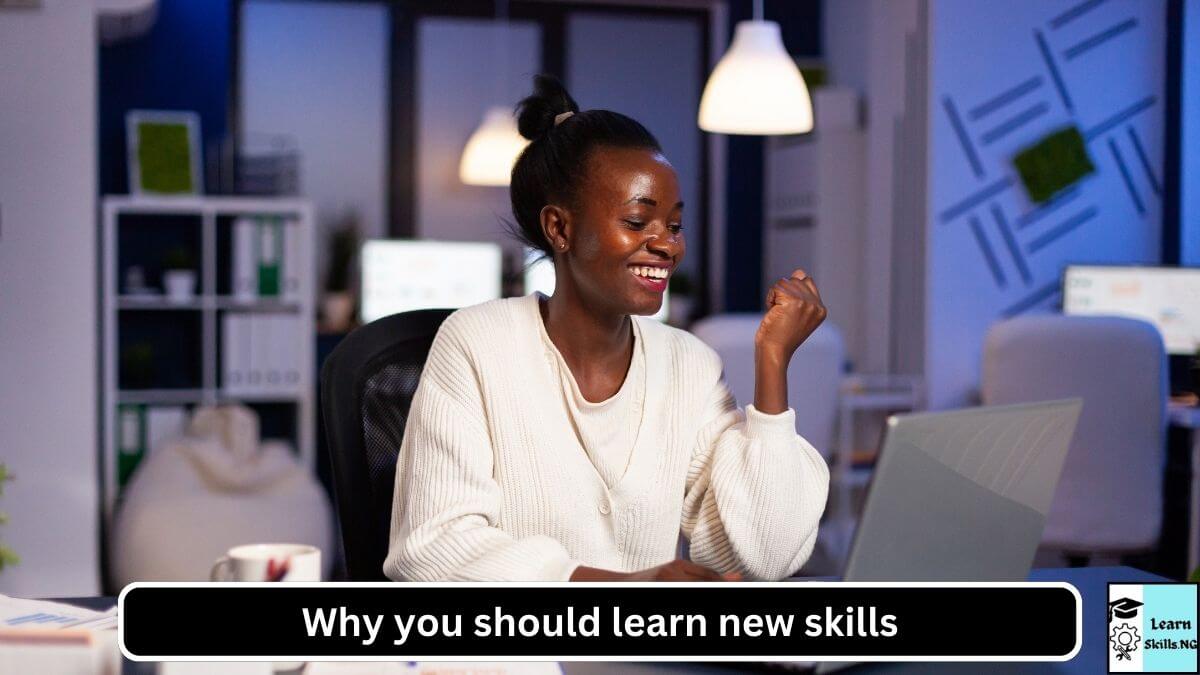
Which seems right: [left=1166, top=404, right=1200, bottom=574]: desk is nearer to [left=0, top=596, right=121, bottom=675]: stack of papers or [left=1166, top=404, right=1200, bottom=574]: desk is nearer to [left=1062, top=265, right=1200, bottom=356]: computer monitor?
[left=1062, top=265, right=1200, bottom=356]: computer monitor

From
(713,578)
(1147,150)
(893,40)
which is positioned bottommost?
(713,578)

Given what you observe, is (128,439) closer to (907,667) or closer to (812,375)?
(812,375)

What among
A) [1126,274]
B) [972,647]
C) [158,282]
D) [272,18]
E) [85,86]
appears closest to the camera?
[972,647]

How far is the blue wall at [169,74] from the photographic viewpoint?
524 centimetres

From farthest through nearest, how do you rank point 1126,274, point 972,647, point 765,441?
point 1126,274
point 765,441
point 972,647

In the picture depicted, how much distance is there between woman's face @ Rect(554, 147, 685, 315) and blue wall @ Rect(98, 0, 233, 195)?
426 cm

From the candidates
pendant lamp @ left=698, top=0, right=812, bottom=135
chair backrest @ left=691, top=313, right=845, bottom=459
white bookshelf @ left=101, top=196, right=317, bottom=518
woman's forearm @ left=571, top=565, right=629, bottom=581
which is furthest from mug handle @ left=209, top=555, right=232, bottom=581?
white bookshelf @ left=101, top=196, right=317, bottom=518

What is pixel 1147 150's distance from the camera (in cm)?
482

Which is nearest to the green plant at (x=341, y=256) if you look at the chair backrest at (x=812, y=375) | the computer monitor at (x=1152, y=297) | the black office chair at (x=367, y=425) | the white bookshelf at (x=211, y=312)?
the white bookshelf at (x=211, y=312)

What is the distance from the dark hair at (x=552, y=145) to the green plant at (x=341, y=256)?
397cm

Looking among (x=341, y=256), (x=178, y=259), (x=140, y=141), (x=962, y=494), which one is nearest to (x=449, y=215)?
(x=341, y=256)

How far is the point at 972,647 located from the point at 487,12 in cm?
561

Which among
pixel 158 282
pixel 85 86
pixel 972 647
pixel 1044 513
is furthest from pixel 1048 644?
pixel 158 282

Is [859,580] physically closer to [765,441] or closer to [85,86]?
[765,441]
